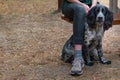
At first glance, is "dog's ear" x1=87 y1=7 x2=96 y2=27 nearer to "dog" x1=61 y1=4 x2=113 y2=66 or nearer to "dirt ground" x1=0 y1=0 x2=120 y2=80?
"dog" x1=61 y1=4 x2=113 y2=66

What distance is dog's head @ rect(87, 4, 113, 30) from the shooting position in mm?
4301

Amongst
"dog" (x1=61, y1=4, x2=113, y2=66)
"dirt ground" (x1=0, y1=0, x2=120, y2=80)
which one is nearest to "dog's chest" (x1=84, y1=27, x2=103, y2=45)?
"dog" (x1=61, y1=4, x2=113, y2=66)

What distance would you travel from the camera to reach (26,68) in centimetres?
455

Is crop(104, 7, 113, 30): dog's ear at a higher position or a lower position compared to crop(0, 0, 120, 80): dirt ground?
higher

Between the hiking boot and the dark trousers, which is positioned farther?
the dark trousers

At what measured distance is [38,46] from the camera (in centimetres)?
559

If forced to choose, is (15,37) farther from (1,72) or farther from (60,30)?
(1,72)

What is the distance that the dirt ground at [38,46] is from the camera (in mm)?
4324

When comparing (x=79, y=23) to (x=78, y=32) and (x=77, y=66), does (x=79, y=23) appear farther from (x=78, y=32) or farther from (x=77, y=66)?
(x=77, y=66)

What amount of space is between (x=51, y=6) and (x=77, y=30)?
15.0ft

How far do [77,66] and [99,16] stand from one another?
65cm

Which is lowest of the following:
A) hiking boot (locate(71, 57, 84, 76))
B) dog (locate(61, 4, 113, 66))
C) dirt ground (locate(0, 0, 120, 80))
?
dirt ground (locate(0, 0, 120, 80))

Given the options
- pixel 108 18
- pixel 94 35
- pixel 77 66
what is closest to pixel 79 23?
pixel 94 35

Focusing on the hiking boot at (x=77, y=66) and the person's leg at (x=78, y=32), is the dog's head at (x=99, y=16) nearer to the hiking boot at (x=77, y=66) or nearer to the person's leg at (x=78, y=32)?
the person's leg at (x=78, y=32)
